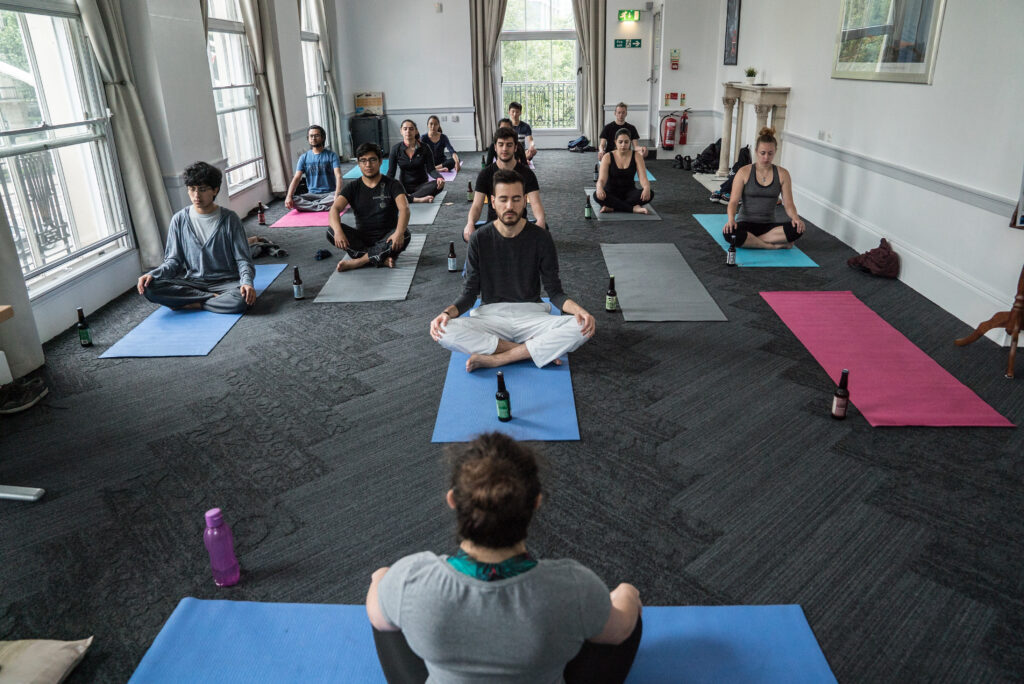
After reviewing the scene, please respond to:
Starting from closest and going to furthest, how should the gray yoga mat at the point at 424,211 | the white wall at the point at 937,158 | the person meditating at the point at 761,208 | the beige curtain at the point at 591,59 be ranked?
1. the white wall at the point at 937,158
2. the person meditating at the point at 761,208
3. the gray yoga mat at the point at 424,211
4. the beige curtain at the point at 591,59

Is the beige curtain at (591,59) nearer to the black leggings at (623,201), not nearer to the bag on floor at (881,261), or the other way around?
the black leggings at (623,201)

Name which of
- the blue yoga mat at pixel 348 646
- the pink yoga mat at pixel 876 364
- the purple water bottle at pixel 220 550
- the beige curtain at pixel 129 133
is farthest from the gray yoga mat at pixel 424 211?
the blue yoga mat at pixel 348 646

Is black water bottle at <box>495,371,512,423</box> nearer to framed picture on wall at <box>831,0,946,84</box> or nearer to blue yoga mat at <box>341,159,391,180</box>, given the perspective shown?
framed picture on wall at <box>831,0,946,84</box>

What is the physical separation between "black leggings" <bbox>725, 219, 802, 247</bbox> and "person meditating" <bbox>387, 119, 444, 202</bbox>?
3474 mm

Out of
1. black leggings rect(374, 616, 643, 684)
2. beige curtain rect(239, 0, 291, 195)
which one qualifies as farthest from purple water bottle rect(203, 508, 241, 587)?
beige curtain rect(239, 0, 291, 195)

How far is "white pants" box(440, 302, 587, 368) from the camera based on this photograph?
353cm

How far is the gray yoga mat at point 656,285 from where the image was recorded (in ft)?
14.7

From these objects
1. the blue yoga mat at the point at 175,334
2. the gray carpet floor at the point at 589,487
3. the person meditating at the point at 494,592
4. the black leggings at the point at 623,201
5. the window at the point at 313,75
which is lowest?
the gray carpet floor at the point at 589,487

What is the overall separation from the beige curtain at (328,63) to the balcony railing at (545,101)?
271 cm

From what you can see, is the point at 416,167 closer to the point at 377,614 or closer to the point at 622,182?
the point at 622,182

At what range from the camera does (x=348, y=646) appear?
1989mm

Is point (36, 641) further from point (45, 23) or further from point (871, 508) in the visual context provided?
point (45, 23)

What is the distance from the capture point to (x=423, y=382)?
3633mm

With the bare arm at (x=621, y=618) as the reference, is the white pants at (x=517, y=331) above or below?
below
